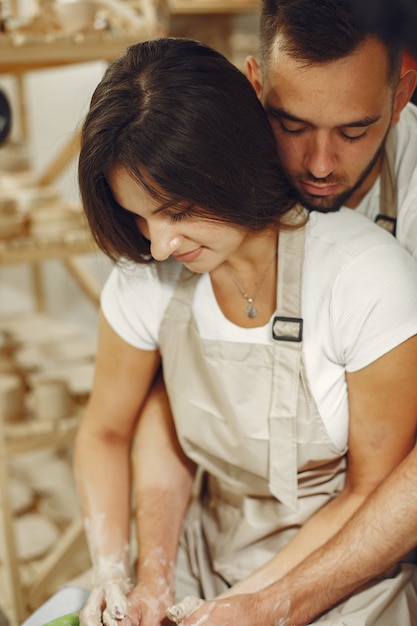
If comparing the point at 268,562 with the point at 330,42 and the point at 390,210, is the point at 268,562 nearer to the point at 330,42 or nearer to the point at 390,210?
the point at 390,210

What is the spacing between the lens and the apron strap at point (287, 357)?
3.75 feet

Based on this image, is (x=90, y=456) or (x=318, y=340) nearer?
(x=318, y=340)

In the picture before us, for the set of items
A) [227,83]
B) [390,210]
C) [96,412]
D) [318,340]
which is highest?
[227,83]

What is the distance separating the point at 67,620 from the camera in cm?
119

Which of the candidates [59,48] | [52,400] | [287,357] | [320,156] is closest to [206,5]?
[59,48]

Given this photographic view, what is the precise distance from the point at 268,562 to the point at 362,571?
173 mm

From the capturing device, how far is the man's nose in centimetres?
111

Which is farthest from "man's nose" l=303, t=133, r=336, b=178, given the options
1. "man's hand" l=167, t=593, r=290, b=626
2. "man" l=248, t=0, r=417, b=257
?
"man's hand" l=167, t=593, r=290, b=626

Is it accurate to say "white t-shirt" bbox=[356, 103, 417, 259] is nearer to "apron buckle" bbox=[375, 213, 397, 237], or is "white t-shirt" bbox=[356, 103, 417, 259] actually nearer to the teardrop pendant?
"apron buckle" bbox=[375, 213, 397, 237]

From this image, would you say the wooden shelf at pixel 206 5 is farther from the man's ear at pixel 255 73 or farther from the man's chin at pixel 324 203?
the man's chin at pixel 324 203

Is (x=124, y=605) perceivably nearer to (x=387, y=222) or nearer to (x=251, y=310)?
(x=251, y=310)

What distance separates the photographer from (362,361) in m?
1.08

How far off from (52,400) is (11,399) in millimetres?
123

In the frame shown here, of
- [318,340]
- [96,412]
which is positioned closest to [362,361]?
[318,340]
